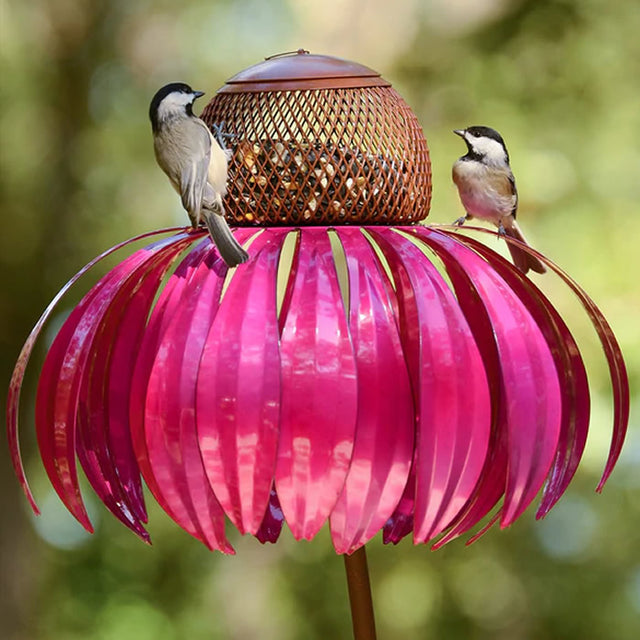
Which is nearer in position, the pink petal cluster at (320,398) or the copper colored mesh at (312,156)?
the pink petal cluster at (320,398)

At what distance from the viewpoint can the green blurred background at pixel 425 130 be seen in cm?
479

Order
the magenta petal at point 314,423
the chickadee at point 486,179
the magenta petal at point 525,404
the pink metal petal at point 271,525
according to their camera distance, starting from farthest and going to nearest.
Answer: the chickadee at point 486,179 < the pink metal petal at point 271,525 < the magenta petal at point 525,404 < the magenta petal at point 314,423

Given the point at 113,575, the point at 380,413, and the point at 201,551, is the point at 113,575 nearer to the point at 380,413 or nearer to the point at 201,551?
the point at 201,551

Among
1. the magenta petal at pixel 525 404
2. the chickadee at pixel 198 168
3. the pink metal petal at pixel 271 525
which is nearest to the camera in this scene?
the magenta petal at pixel 525 404

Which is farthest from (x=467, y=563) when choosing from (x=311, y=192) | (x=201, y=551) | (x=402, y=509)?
(x=311, y=192)

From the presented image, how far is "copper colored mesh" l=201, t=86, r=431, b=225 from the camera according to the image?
173 centimetres

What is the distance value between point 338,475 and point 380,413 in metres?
0.10

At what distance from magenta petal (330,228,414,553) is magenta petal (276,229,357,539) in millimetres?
36

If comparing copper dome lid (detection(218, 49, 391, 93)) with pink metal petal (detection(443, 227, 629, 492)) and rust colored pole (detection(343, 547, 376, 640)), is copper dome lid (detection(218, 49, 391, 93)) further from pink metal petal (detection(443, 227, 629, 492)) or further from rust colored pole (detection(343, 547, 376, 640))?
rust colored pole (detection(343, 547, 376, 640))

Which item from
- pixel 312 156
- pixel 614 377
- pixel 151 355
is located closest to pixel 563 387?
pixel 614 377

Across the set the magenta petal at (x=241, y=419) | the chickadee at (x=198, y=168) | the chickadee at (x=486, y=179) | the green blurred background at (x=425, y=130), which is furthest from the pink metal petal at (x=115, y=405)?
the green blurred background at (x=425, y=130)

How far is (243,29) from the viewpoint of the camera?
15.9ft

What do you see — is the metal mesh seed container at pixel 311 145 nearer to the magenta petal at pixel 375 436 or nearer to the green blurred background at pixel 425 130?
the magenta petal at pixel 375 436

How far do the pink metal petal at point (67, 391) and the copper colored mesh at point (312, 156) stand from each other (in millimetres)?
208
